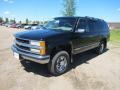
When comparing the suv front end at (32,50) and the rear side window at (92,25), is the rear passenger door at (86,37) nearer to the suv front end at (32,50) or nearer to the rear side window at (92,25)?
the rear side window at (92,25)

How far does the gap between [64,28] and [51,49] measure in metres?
1.48

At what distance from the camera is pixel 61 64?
5977 mm

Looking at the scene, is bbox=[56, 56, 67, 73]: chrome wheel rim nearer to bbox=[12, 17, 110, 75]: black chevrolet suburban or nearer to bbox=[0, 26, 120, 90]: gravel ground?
bbox=[12, 17, 110, 75]: black chevrolet suburban

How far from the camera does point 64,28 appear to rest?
645cm

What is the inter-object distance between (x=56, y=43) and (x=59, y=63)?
2.81ft

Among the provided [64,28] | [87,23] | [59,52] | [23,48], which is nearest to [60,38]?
[59,52]

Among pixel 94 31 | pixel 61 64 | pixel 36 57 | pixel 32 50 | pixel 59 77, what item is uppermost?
pixel 94 31

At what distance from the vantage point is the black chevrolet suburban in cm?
518

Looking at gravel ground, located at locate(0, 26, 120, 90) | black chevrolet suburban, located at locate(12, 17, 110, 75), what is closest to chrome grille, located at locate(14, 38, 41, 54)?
black chevrolet suburban, located at locate(12, 17, 110, 75)

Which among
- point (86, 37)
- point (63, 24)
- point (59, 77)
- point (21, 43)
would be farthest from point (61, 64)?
point (86, 37)

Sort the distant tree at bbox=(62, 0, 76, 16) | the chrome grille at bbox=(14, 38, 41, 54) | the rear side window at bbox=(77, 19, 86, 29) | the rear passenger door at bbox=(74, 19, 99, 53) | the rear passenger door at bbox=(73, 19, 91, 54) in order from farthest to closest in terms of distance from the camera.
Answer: the distant tree at bbox=(62, 0, 76, 16) → the rear side window at bbox=(77, 19, 86, 29) → the rear passenger door at bbox=(74, 19, 99, 53) → the rear passenger door at bbox=(73, 19, 91, 54) → the chrome grille at bbox=(14, 38, 41, 54)

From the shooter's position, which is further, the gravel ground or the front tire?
the front tire

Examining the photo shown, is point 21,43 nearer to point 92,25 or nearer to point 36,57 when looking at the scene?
point 36,57

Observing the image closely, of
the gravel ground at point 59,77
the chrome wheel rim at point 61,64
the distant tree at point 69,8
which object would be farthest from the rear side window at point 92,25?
the distant tree at point 69,8
